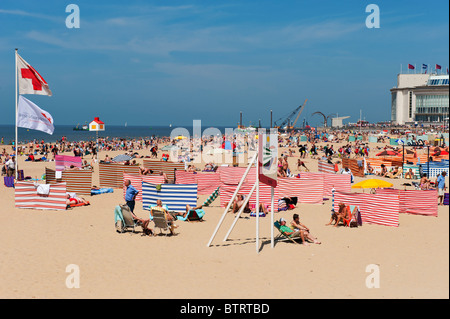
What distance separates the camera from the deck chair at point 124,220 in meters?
10.7

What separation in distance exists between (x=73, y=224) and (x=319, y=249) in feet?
19.6

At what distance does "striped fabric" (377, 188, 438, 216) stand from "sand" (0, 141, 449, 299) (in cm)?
51

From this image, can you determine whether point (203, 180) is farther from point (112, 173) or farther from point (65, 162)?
point (65, 162)

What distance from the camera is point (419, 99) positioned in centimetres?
11525

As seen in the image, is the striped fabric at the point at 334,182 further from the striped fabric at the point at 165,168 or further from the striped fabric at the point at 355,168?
the striped fabric at the point at 355,168

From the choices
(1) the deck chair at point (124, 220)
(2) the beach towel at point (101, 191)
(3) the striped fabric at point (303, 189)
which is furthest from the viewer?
(2) the beach towel at point (101, 191)

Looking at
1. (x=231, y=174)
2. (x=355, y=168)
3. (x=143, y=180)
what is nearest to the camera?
(x=143, y=180)

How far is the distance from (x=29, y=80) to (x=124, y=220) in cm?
1045

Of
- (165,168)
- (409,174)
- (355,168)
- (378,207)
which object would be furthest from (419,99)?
(378,207)

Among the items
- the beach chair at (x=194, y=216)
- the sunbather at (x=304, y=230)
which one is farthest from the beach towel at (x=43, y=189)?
the sunbather at (x=304, y=230)

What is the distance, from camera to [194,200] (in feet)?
42.9

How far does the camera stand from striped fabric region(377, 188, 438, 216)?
42.0 ft

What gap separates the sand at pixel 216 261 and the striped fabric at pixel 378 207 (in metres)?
0.26
